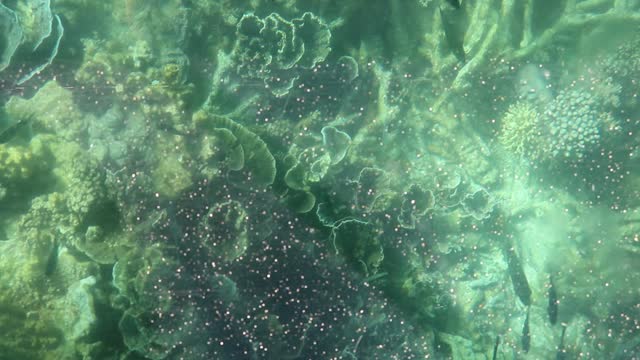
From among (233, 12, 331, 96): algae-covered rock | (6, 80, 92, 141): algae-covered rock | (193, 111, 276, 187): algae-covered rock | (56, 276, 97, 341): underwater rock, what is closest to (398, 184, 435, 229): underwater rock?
(193, 111, 276, 187): algae-covered rock

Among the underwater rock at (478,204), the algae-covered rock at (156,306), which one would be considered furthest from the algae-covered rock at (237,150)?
the underwater rock at (478,204)

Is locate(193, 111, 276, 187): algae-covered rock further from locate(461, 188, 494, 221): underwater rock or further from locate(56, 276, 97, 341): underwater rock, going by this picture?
locate(461, 188, 494, 221): underwater rock

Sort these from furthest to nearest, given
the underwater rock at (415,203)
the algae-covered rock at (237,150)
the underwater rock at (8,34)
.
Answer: the underwater rock at (415,203) < the underwater rock at (8,34) < the algae-covered rock at (237,150)

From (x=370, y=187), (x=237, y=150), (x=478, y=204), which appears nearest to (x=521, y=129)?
(x=478, y=204)

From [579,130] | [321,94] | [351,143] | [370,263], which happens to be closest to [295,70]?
[321,94]

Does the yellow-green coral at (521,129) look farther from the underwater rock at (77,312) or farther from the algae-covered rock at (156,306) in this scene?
the underwater rock at (77,312)
